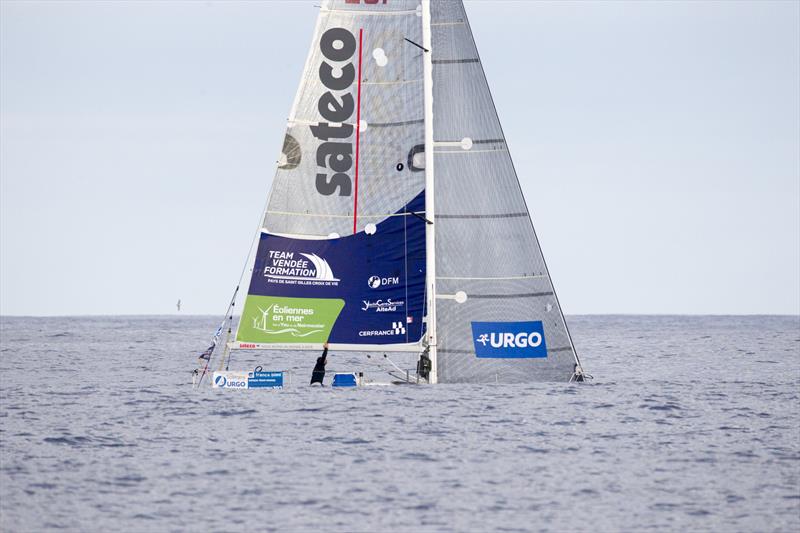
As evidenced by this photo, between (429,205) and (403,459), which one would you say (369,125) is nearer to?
(429,205)

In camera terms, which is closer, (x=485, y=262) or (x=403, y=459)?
(x=403, y=459)

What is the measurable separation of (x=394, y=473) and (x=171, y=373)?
1198 inches

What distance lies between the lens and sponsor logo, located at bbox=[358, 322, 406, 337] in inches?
1273

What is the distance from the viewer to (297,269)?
3225 centimetres

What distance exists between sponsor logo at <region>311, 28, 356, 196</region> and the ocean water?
6087 millimetres

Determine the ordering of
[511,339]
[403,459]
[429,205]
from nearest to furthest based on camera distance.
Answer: [403,459] → [511,339] → [429,205]

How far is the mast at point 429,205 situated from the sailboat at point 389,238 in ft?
0.12

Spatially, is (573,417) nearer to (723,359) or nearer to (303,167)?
(303,167)

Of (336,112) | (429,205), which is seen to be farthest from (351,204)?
(336,112)

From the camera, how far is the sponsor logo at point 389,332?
32.3m

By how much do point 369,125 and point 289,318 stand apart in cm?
545

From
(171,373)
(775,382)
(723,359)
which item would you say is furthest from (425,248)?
(723,359)

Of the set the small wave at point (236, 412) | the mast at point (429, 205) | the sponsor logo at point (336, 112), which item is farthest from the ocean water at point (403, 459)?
the sponsor logo at point (336, 112)

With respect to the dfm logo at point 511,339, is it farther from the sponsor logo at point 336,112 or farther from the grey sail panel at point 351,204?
the sponsor logo at point 336,112
